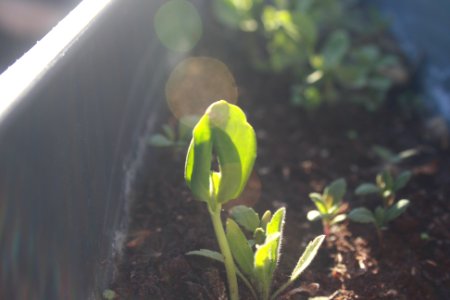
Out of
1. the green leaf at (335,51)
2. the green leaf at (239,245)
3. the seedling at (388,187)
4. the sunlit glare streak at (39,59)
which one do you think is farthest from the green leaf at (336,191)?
the green leaf at (335,51)

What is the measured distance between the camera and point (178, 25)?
2693 mm

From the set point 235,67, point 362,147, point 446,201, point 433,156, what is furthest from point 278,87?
point 446,201

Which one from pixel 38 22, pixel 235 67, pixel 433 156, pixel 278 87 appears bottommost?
pixel 433 156

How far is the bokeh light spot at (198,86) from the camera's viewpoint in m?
2.53

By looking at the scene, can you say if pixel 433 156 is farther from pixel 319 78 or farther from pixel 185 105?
pixel 185 105

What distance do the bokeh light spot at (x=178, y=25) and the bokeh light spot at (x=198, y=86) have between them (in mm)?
101

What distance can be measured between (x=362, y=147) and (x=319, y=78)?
35 centimetres

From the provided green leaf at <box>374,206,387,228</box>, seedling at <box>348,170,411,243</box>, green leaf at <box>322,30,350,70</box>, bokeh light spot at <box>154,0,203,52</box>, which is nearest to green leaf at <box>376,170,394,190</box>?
seedling at <box>348,170,411,243</box>

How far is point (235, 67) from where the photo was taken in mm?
3107

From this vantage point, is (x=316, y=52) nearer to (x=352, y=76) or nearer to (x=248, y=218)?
(x=352, y=76)

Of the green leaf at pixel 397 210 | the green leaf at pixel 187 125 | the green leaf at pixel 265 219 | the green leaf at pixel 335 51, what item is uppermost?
the green leaf at pixel 335 51

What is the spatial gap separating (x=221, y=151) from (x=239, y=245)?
0.24 m

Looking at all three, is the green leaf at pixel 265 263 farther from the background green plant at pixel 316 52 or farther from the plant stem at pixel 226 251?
the background green plant at pixel 316 52

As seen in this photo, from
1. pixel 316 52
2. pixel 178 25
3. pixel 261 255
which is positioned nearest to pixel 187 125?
pixel 261 255
